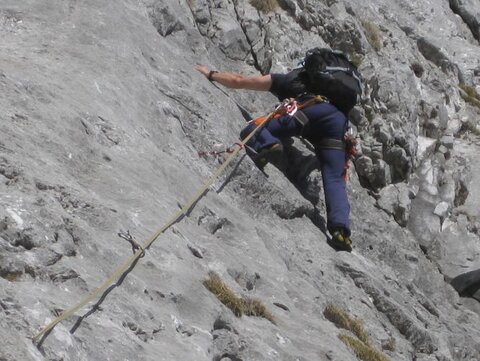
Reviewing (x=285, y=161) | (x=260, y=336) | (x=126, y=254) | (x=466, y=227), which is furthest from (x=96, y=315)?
(x=466, y=227)

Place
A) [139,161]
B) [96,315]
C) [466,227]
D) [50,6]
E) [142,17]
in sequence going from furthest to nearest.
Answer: [466,227] < [142,17] < [50,6] < [139,161] < [96,315]

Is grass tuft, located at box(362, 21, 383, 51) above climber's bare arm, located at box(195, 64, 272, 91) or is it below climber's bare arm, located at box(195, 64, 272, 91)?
above

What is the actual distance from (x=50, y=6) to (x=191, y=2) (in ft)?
10.8

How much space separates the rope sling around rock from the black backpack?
734 millimetres

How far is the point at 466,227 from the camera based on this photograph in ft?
52.0

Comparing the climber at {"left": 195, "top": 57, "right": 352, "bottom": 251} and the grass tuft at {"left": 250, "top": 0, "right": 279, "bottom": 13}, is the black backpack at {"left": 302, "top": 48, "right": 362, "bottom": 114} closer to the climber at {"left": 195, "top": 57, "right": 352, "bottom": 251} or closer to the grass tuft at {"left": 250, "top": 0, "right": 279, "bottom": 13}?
the climber at {"left": 195, "top": 57, "right": 352, "bottom": 251}

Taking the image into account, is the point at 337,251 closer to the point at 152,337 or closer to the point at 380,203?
the point at 380,203

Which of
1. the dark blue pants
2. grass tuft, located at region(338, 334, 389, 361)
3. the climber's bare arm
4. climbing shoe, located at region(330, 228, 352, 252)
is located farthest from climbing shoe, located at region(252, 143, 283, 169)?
grass tuft, located at region(338, 334, 389, 361)

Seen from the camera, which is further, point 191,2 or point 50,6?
point 191,2

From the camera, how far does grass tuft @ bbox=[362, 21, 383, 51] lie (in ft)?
57.9

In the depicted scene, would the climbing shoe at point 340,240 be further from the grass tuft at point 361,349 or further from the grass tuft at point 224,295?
the grass tuft at point 224,295

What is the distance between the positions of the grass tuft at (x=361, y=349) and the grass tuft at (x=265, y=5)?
25.1ft

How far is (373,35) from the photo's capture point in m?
17.8

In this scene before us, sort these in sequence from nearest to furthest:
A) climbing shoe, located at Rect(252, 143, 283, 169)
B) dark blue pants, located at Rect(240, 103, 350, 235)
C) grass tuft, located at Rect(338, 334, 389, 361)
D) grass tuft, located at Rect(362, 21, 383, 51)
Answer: grass tuft, located at Rect(338, 334, 389, 361) → climbing shoe, located at Rect(252, 143, 283, 169) → dark blue pants, located at Rect(240, 103, 350, 235) → grass tuft, located at Rect(362, 21, 383, 51)
